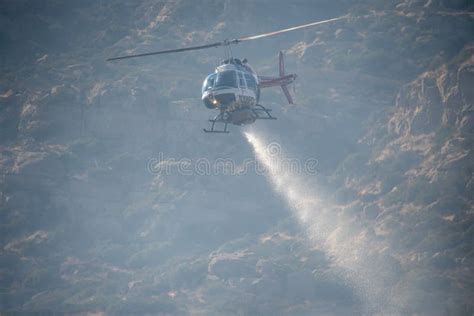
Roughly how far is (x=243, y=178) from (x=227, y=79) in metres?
45.7

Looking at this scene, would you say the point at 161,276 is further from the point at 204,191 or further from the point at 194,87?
the point at 194,87

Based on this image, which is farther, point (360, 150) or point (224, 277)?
point (360, 150)

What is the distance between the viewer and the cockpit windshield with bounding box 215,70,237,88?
37406 mm

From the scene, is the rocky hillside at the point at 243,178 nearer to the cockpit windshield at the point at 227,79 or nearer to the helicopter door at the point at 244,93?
the helicopter door at the point at 244,93

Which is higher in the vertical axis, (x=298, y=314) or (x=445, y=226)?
(x=445, y=226)

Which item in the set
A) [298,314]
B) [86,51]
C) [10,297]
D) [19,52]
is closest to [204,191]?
[298,314]

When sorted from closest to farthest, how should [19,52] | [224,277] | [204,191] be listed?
[224,277], [204,191], [19,52]

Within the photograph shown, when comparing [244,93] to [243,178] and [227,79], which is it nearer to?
[227,79]

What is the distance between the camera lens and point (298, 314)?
65.1 m

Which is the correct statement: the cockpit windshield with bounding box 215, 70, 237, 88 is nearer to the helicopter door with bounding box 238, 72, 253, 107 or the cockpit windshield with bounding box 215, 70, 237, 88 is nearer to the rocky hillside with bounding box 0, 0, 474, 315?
the helicopter door with bounding box 238, 72, 253, 107

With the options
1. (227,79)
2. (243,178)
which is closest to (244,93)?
(227,79)

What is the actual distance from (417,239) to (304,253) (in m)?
14.2

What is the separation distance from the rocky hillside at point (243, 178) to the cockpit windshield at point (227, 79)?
35717mm

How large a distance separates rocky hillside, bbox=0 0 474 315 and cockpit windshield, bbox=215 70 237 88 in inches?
1406
